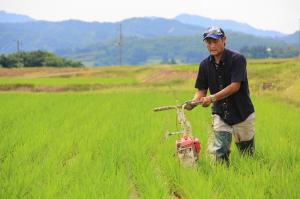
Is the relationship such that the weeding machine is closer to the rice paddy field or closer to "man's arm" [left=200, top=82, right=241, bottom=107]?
the rice paddy field

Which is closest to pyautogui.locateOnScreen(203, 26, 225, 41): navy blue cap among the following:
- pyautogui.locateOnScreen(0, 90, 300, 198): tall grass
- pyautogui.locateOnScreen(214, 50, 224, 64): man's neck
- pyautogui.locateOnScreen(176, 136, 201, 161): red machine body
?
pyautogui.locateOnScreen(214, 50, 224, 64): man's neck

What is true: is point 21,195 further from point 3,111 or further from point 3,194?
point 3,111

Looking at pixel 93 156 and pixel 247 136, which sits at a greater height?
pixel 247 136

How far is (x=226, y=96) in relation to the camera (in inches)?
199

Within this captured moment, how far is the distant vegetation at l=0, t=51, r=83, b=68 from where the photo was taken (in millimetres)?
56719

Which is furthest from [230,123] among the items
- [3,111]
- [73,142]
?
[3,111]

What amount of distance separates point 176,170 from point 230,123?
768 millimetres

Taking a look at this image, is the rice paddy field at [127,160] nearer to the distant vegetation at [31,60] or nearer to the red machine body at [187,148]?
the red machine body at [187,148]

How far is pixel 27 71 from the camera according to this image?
4394 centimetres

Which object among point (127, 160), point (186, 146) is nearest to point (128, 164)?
point (127, 160)

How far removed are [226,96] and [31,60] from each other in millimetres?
57454

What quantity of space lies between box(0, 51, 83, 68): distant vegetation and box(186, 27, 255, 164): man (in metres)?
53.4

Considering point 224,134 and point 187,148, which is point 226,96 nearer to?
point 224,134

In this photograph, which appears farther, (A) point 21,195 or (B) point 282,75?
(B) point 282,75
